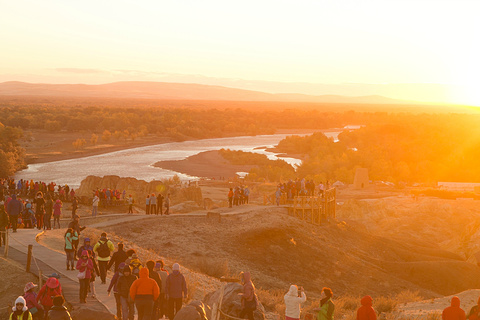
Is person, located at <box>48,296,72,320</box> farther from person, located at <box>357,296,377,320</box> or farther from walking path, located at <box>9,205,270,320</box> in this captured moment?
person, located at <box>357,296,377,320</box>

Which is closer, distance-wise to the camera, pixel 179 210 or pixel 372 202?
pixel 179 210

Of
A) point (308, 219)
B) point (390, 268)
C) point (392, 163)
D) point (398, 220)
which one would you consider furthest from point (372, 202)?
point (392, 163)

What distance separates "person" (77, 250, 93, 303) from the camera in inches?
480

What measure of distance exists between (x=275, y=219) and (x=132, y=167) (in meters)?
50.0

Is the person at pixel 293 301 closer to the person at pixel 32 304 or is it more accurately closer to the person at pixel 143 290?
the person at pixel 143 290

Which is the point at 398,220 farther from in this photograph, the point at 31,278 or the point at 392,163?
the point at 392,163

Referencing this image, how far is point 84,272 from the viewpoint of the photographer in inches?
480

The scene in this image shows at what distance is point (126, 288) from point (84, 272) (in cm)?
177

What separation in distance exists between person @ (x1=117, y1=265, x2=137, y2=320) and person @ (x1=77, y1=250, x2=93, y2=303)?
1.61 meters

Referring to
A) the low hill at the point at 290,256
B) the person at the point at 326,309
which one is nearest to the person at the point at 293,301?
the person at the point at 326,309

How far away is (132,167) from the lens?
7769cm

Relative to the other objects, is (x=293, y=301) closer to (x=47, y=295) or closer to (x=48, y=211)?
(x=47, y=295)

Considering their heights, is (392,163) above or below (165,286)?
below

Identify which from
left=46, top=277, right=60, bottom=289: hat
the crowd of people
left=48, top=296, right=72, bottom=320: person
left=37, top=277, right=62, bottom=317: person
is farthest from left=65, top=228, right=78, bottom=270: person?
the crowd of people
